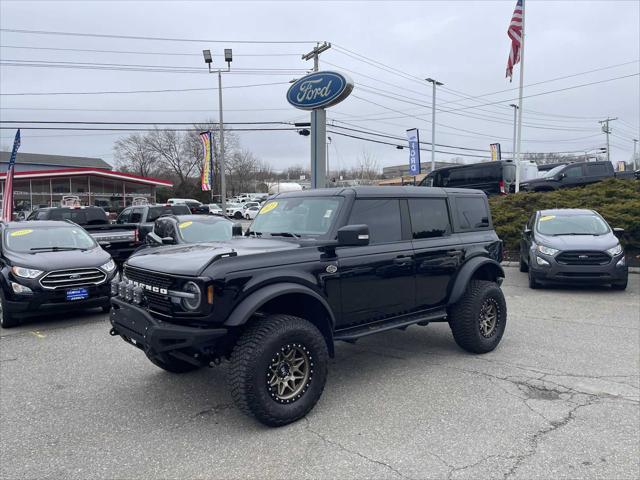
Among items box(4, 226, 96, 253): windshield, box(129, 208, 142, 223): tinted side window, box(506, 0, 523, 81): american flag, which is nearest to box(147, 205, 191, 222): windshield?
box(129, 208, 142, 223): tinted side window

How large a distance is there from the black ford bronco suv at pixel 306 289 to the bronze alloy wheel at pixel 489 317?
13 mm

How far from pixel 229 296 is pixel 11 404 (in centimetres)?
251

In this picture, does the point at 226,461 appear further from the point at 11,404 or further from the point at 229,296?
→ the point at 11,404

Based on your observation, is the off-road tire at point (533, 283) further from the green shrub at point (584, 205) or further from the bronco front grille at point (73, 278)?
the bronco front grille at point (73, 278)

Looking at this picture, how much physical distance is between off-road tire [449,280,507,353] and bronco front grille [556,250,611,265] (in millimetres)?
4423

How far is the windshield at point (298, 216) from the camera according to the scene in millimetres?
4820

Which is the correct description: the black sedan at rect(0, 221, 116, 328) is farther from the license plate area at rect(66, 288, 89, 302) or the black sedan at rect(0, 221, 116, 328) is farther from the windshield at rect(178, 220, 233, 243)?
the windshield at rect(178, 220, 233, 243)

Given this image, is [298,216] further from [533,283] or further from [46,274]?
[533,283]

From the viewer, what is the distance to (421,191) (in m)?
5.52

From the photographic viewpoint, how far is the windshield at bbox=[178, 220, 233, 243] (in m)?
9.84

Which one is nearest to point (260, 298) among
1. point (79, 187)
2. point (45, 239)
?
point (45, 239)

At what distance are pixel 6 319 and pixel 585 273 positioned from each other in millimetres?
10099

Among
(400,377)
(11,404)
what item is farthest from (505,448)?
(11,404)

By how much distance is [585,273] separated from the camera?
9297 millimetres
